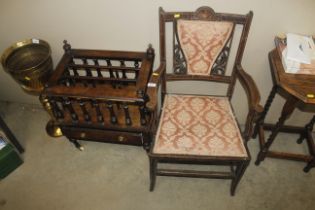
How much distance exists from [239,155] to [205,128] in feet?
0.86

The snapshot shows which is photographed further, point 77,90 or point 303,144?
point 303,144

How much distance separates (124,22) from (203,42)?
563mm

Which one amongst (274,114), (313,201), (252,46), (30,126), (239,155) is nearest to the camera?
(239,155)

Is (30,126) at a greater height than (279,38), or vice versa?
(279,38)

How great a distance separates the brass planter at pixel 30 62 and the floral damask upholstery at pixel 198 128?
0.92 metres

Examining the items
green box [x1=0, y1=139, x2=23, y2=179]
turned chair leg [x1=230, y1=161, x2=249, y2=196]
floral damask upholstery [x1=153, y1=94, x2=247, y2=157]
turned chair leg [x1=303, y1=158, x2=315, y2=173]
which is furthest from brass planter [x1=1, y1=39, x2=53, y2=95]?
turned chair leg [x1=303, y1=158, x2=315, y2=173]

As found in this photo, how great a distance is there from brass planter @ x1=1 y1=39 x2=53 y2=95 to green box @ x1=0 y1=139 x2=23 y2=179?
0.51 m

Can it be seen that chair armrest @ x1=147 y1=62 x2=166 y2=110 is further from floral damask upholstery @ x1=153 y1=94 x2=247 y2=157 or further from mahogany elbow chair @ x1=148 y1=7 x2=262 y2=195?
floral damask upholstery @ x1=153 y1=94 x2=247 y2=157

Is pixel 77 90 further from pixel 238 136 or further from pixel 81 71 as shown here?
pixel 238 136

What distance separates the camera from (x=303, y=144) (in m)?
2.26

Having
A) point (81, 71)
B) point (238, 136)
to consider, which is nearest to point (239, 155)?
point (238, 136)

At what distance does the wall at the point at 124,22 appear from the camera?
1576 millimetres

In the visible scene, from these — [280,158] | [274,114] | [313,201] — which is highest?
[274,114]

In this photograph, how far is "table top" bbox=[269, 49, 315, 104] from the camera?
1.40 metres
